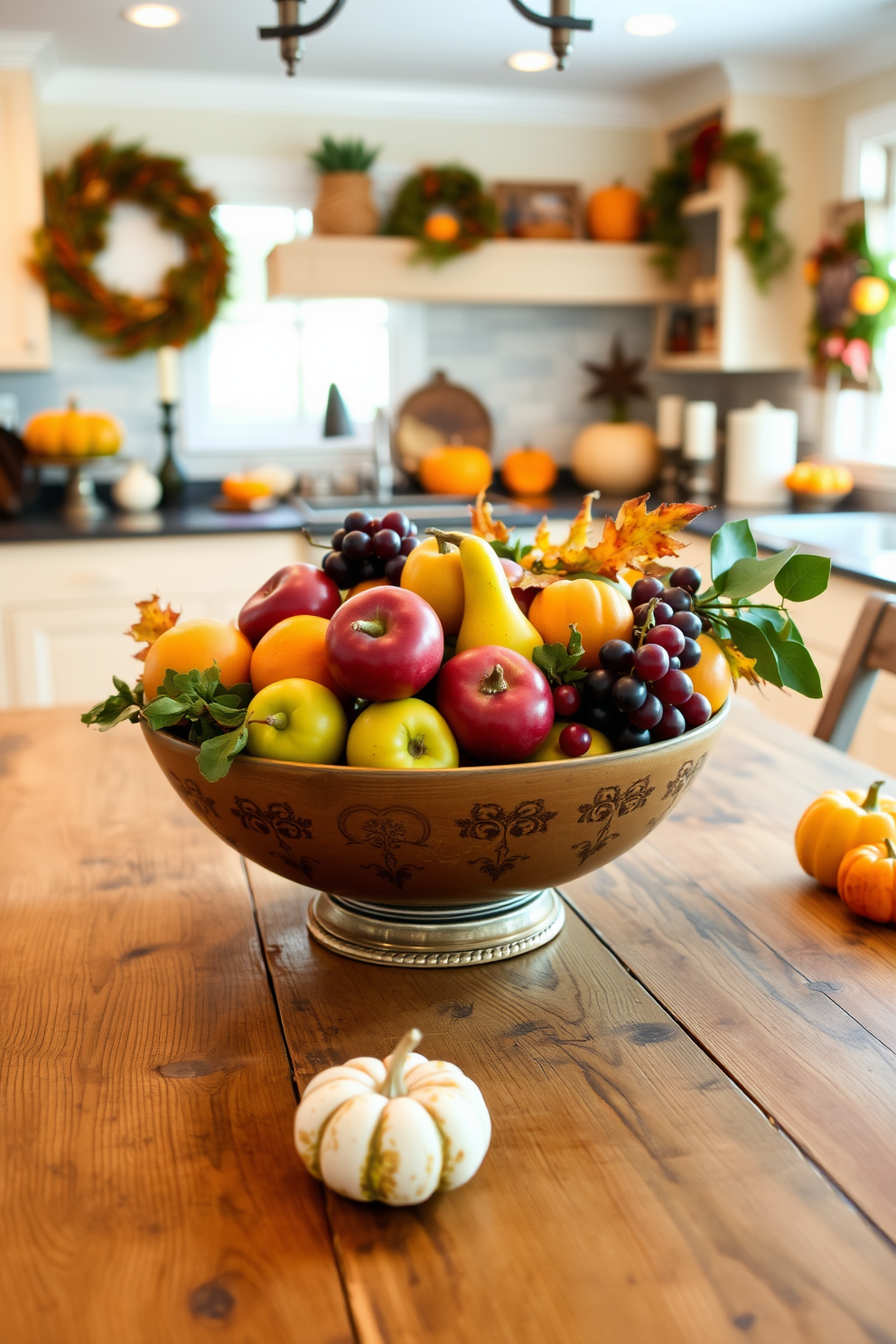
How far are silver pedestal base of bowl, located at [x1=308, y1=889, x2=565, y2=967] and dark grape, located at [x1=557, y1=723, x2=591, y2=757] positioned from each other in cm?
15

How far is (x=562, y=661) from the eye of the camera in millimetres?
831

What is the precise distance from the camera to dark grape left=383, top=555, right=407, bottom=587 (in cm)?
96

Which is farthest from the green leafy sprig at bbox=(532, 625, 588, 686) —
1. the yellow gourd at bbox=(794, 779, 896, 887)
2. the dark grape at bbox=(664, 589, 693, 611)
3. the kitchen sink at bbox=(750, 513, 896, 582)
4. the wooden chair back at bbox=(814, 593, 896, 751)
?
the kitchen sink at bbox=(750, 513, 896, 582)

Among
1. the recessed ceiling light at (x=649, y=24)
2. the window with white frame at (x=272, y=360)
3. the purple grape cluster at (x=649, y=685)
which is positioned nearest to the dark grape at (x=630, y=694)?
the purple grape cluster at (x=649, y=685)

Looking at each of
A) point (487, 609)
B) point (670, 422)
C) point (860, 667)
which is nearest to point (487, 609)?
point (487, 609)

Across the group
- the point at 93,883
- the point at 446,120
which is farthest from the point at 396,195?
the point at 93,883

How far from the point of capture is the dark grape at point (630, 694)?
80 centimetres

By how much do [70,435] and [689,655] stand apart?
285 centimetres

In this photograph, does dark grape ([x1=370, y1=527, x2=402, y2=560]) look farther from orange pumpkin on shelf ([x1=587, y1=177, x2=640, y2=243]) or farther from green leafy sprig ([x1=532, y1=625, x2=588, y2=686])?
orange pumpkin on shelf ([x1=587, y1=177, x2=640, y2=243])

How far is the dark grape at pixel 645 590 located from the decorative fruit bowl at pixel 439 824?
111 millimetres

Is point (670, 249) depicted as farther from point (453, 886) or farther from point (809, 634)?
point (453, 886)

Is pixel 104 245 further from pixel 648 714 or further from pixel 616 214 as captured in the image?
pixel 648 714

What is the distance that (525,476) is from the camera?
3.85 m

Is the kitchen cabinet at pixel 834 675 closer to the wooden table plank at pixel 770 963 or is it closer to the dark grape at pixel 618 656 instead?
the wooden table plank at pixel 770 963
